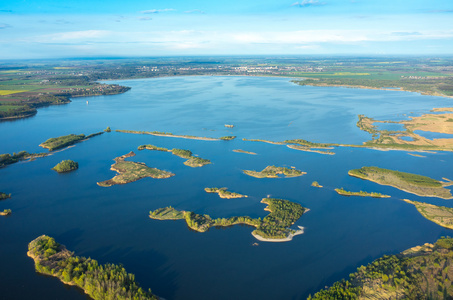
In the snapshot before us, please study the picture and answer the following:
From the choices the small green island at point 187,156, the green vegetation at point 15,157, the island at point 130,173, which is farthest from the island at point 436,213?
the green vegetation at point 15,157

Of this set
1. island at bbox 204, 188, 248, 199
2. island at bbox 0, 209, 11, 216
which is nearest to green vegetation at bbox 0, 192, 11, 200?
island at bbox 0, 209, 11, 216

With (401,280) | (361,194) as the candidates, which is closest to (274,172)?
(361,194)


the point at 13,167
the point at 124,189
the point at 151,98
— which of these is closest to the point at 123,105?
the point at 151,98

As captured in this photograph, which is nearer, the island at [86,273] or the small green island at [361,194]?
the island at [86,273]

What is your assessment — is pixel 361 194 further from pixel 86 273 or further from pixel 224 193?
pixel 86 273

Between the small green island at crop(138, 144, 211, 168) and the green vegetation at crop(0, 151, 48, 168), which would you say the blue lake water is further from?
the green vegetation at crop(0, 151, 48, 168)

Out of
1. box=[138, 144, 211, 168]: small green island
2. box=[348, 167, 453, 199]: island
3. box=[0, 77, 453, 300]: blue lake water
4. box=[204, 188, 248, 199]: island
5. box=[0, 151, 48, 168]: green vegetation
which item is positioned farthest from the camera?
box=[0, 151, 48, 168]: green vegetation

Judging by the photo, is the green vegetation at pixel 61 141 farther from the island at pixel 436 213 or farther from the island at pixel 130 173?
the island at pixel 436 213
